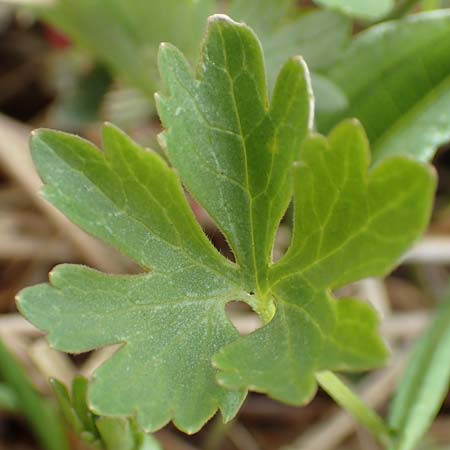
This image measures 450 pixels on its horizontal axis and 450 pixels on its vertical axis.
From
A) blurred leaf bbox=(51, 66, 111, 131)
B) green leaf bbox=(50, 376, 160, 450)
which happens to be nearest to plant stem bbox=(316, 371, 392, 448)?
green leaf bbox=(50, 376, 160, 450)

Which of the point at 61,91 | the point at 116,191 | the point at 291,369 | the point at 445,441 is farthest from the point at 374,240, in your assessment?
the point at 61,91

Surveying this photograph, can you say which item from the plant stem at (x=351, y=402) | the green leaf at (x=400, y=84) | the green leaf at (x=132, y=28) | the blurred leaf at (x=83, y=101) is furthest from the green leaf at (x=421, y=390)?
the blurred leaf at (x=83, y=101)

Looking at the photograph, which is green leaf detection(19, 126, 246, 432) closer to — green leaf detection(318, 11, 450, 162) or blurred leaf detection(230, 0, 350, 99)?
green leaf detection(318, 11, 450, 162)

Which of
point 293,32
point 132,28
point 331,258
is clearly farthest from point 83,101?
point 331,258

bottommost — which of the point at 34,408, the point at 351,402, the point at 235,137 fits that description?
the point at 34,408

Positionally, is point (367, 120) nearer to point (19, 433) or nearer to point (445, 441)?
point (445, 441)

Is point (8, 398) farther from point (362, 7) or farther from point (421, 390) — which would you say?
point (362, 7)
